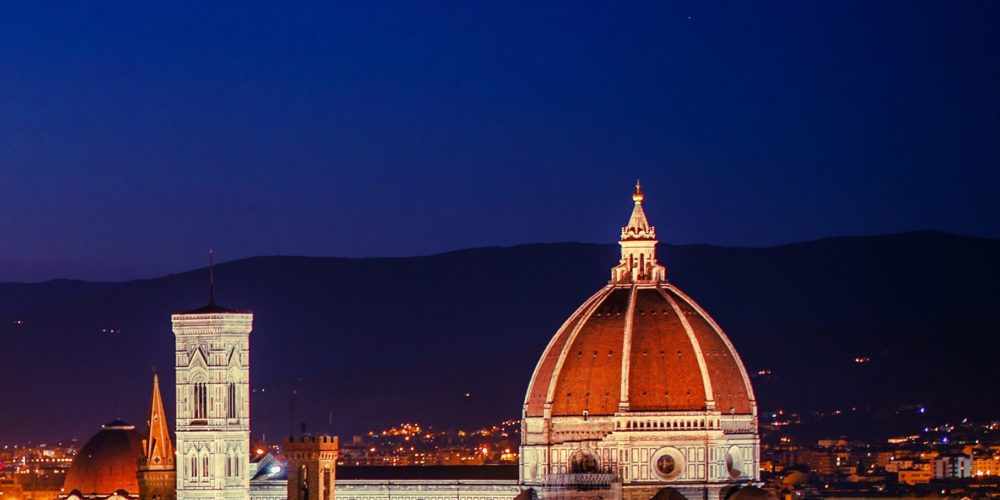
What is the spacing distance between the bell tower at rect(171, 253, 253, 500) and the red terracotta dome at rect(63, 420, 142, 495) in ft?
19.2

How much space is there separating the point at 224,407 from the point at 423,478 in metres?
Result: 8.60

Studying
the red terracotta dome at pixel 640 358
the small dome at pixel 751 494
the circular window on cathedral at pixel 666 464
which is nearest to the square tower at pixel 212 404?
the red terracotta dome at pixel 640 358

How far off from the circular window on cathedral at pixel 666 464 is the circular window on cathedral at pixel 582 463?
225 centimetres

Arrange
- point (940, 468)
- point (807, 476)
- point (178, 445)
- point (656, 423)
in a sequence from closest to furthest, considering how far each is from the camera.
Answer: point (656, 423), point (178, 445), point (807, 476), point (940, 468)

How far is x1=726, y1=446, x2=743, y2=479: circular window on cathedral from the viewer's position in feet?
360

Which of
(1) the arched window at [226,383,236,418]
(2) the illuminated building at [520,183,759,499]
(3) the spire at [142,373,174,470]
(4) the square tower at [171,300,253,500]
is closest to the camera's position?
(2) the illuminated building at [520,183,759,499]

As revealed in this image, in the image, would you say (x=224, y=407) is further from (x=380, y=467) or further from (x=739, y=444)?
(x=739, y=444)

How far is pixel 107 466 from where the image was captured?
124 meters

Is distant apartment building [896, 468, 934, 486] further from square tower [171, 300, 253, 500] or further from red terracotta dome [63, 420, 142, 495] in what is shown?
square tower [171, 300, 253, 500]

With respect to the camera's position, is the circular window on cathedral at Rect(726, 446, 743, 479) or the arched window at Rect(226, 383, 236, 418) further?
the arched window at Rect(226, 383, 236, 418)

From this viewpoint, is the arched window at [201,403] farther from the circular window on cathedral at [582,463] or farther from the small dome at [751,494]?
the small dome at [751,494]

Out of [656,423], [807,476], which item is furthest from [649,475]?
[807,476]

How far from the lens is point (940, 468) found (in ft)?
654

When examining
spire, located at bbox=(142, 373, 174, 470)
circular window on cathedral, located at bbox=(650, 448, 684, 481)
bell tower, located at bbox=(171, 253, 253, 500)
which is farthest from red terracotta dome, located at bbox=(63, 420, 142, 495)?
circular window on cathedral, located at bbox=(650, 448, 684, 481)
